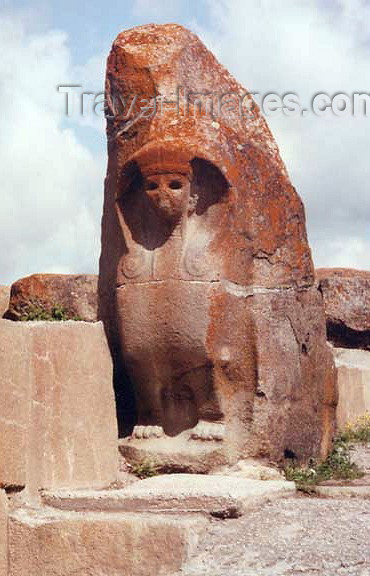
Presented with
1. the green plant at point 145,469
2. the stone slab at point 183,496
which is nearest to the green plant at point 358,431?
the green plant at point 145,469

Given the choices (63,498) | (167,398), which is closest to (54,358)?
(63,498)

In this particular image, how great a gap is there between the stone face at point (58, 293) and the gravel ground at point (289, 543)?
6.19 meters

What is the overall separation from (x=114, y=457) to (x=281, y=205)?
2280mm

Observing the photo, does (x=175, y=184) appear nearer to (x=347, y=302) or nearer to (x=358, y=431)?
(x=358, y=431)

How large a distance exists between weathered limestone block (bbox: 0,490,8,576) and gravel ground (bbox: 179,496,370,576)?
1175mm

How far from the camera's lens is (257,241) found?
915cm

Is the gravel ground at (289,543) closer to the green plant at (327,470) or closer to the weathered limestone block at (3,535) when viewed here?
the weathered limestone block at (3,535)

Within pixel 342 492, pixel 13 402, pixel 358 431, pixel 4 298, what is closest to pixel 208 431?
pixel 342 492

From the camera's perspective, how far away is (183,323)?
8688 mm

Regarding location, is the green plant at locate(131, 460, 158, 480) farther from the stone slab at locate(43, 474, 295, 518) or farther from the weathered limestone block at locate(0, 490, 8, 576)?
the weathered limestone block at locate(0, 490, 8, 576)

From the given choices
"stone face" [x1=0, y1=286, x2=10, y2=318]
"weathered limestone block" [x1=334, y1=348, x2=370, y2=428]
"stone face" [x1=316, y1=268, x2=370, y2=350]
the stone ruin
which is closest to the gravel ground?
the stone ruin

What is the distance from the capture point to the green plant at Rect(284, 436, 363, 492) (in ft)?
29.5

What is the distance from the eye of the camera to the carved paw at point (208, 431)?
8.73 metres

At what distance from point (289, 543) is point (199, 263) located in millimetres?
2655
